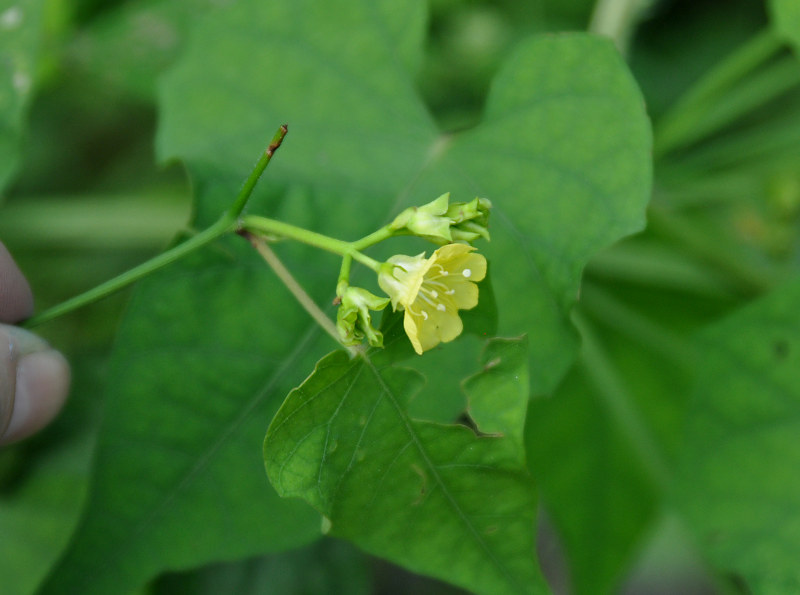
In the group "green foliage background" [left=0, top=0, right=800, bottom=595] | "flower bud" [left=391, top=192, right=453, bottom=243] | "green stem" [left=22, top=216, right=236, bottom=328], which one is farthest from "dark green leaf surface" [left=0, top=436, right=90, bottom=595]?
"flower bud" [left=391, top=192, right=453, bottom=243]

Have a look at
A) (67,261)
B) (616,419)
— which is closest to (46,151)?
(67,261)

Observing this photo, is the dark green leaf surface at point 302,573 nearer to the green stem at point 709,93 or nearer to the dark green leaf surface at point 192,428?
the dark green leaf surface at point 192,428

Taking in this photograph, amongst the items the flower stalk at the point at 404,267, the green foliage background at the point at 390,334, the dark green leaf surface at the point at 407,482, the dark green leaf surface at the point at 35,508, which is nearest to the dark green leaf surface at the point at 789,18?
the green foliage background at the point at 390,334

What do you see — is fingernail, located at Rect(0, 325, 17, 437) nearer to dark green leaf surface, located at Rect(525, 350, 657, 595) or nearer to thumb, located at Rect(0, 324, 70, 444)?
thumb, located at Rect(0, 324, 70, 444)

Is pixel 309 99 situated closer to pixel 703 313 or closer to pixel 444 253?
pixel 444 253

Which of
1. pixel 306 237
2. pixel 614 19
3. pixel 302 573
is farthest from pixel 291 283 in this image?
pixel 614 19

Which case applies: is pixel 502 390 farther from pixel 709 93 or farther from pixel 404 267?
pixel 709 93
